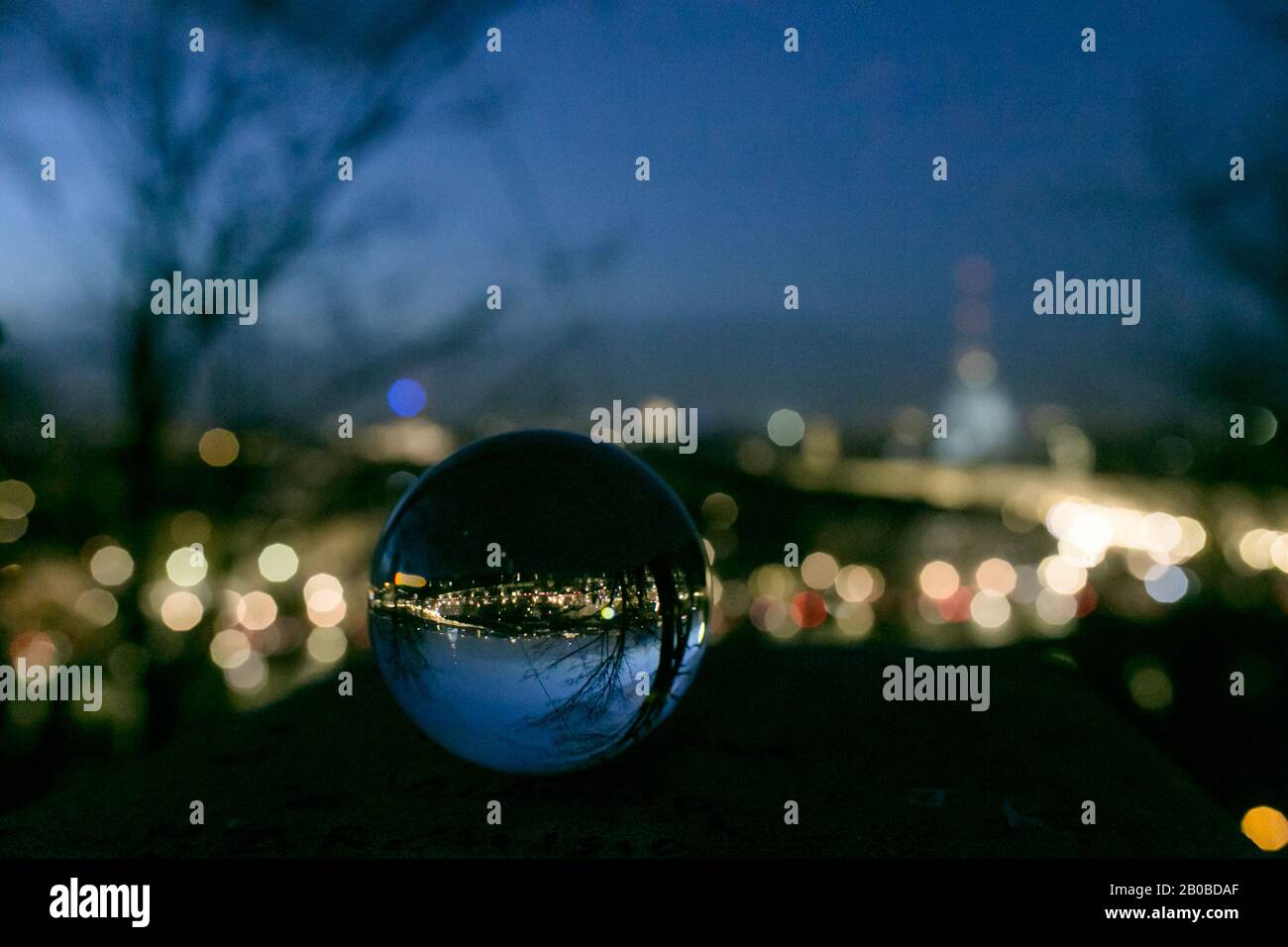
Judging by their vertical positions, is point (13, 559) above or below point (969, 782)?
above

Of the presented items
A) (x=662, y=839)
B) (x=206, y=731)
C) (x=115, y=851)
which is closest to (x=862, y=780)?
(x=662, y=839)

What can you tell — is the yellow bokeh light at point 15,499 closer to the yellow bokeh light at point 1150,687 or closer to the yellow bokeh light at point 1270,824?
the yellow bokeh light at point 1270,824

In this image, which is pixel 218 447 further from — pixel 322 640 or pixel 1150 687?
pixel 1150 687

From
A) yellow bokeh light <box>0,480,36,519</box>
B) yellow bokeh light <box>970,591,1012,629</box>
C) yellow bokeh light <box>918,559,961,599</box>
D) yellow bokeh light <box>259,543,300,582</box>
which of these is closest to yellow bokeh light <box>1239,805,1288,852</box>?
yellow bokeh light <box>259,543,300,582</box>

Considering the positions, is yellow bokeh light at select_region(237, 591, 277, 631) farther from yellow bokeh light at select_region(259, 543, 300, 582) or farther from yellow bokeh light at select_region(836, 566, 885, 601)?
yellow bokeh light at select_region(836, 566, 885, 601)

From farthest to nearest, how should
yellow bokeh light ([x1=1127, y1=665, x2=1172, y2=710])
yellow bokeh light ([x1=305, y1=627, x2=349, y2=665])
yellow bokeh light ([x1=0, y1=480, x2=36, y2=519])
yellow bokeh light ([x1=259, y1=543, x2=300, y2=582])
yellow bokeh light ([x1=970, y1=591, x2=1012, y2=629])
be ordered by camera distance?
yellow bokeh light ([x1=970, y1=591, x2=1012, y2=629])
yellow bokeh light ([x1=259, y1=543, x2=300, y2=582])
yellow bokeh light ([x1=305, y1=627, x2=349, y2=665])
yellow bokeh light ([x1=0, y1=480, x2=36, y2=519])
yellow bokeh light ([x1=1127, y1=665, x2=1172, y2=710])

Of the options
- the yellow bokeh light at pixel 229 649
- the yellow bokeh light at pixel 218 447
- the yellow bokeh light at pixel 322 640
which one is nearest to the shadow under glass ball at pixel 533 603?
the yellow bokeh light at pixel 322 640

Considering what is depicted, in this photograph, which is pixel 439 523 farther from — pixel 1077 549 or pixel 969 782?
pixel 1077 549
